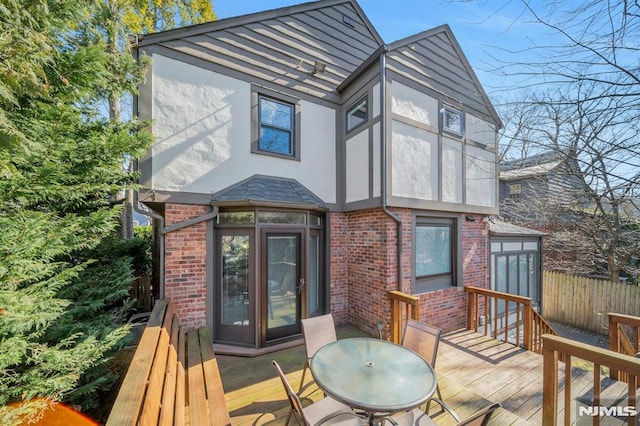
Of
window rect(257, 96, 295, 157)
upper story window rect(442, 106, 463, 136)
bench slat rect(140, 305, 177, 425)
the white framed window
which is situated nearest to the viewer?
bench slat rect(140, 305, 177, 425)

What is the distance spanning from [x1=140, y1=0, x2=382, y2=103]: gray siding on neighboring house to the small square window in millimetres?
2635

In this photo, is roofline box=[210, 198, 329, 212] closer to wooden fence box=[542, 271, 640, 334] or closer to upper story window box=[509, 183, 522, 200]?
wooden fence box=[542, 271, 640, 334]

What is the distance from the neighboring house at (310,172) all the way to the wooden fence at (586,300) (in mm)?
5091

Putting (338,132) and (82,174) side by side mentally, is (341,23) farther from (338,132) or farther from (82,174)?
(82,174)

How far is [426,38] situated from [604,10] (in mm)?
4190

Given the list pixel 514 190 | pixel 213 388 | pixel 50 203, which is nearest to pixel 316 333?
pixel 213 388

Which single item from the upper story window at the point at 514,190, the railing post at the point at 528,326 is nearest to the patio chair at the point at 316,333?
the railing post at the point at 528,326

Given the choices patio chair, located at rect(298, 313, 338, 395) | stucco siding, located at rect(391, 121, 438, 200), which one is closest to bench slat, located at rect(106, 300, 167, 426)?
patio chair, located at rect(298, 313, 338, 395)

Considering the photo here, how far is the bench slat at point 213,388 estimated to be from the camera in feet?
7.57

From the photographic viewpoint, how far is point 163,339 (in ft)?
8.43

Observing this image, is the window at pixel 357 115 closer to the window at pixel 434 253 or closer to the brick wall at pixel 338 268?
the brick wall at pixel 338 268

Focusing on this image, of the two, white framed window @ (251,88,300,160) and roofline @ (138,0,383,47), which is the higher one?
roofline @ (138,0,383,47)

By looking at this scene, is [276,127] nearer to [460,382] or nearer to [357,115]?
[357,115]
